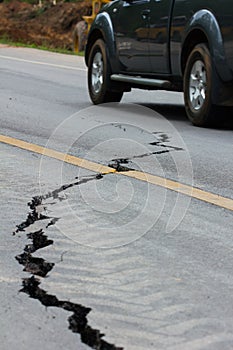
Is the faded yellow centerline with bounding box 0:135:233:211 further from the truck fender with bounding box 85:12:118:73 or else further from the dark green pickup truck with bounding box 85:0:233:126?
the truck fender with bounding box 85:12:118:73

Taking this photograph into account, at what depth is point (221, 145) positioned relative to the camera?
890cm

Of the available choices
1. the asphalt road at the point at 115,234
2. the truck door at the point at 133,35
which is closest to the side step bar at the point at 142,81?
the truck door at the point at 133,35

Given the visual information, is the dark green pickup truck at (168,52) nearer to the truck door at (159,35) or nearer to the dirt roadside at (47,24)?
the truck door at (159,35)

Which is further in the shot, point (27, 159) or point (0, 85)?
point (0, 85)

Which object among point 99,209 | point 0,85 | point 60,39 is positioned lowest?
point 60,39

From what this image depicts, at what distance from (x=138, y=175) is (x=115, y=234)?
1.73 metres

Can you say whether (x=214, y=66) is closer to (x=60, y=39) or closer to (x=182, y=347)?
(x=182, y=347)

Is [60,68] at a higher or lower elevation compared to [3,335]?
lower

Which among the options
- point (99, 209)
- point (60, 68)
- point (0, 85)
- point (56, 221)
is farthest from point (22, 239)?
point (60, 68)

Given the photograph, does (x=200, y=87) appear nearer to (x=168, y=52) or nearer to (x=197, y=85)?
(x=197, y=85)

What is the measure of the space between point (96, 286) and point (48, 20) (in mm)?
30906

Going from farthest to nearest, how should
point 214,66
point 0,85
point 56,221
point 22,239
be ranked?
point 0,85 < point 214,66 < point 56,221 < point 22,239

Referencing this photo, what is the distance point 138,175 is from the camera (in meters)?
7.22

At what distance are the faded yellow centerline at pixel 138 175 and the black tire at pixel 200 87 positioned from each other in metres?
2.02
